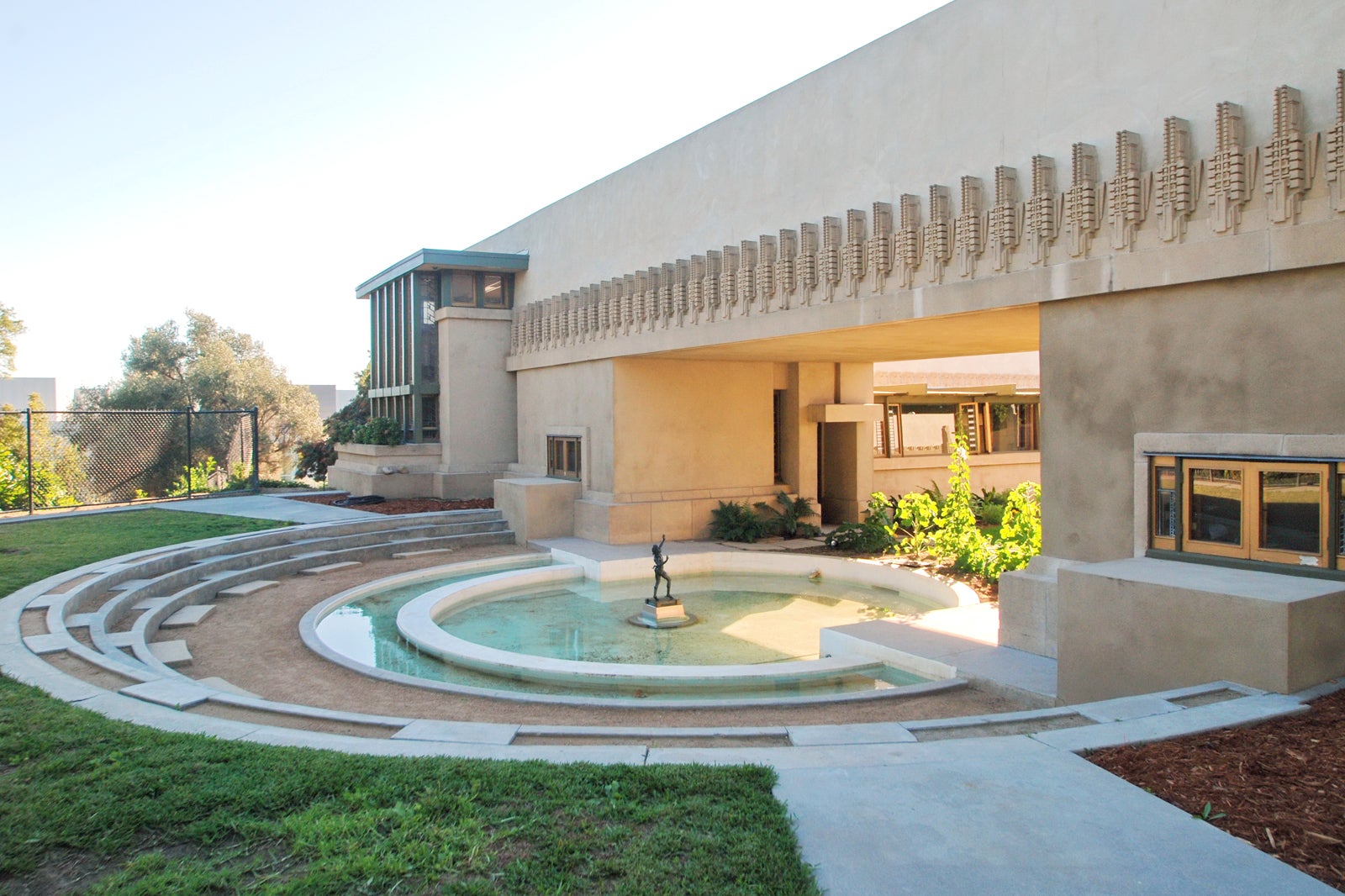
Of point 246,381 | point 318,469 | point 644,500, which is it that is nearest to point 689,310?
point 644,500

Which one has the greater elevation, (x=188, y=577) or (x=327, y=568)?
(x=188, y=577)

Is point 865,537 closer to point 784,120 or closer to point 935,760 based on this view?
point 784,120

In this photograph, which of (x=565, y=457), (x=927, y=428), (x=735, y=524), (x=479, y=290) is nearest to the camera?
(x=735, y=524)

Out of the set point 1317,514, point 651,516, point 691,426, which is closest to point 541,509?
point 651,516

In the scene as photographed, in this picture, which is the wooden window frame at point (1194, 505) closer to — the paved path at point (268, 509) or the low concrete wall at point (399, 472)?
the paved path at point (268, 509)

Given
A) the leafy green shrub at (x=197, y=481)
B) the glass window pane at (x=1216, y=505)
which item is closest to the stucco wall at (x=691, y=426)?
the glass window pane at (x=1216, y=505)

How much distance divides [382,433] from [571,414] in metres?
6.72

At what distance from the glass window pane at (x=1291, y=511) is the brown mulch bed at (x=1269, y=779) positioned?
220 centimetres

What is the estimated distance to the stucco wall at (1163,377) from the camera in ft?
24.0

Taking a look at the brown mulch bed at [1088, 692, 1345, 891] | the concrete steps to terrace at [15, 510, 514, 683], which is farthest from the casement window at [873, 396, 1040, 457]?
the brown mulch bed at [1088, 692, 1345, 891]

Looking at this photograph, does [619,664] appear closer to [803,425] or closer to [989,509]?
[803,425]

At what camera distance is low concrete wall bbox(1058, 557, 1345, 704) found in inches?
246

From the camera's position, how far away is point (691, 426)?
61.9ft

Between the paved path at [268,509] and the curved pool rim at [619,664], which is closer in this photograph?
the curved pool rim at [619,664]
